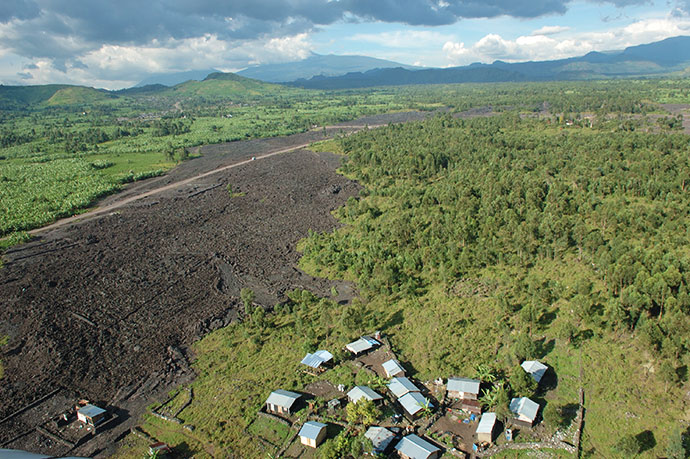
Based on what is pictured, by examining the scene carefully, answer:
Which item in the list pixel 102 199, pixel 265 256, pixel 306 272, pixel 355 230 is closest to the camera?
pixel 306 272

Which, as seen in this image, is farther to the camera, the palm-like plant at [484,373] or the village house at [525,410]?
the palm-like plant at [484,373]

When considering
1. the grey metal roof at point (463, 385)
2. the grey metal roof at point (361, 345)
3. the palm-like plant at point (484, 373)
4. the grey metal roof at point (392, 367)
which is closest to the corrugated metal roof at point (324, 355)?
the grey metal roof at point (361, 345)

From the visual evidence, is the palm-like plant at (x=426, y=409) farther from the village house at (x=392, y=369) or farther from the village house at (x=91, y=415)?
the village house at (x=91, y=415)

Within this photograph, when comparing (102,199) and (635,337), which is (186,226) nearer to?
(102,199)

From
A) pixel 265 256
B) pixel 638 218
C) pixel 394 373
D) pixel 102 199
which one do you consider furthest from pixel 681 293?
pixel 102 199

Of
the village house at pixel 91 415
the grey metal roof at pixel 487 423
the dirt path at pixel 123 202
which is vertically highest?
the dirt path at pixel 123 202

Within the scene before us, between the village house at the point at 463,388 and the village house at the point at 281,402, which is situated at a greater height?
the village house at the point at 463,388
